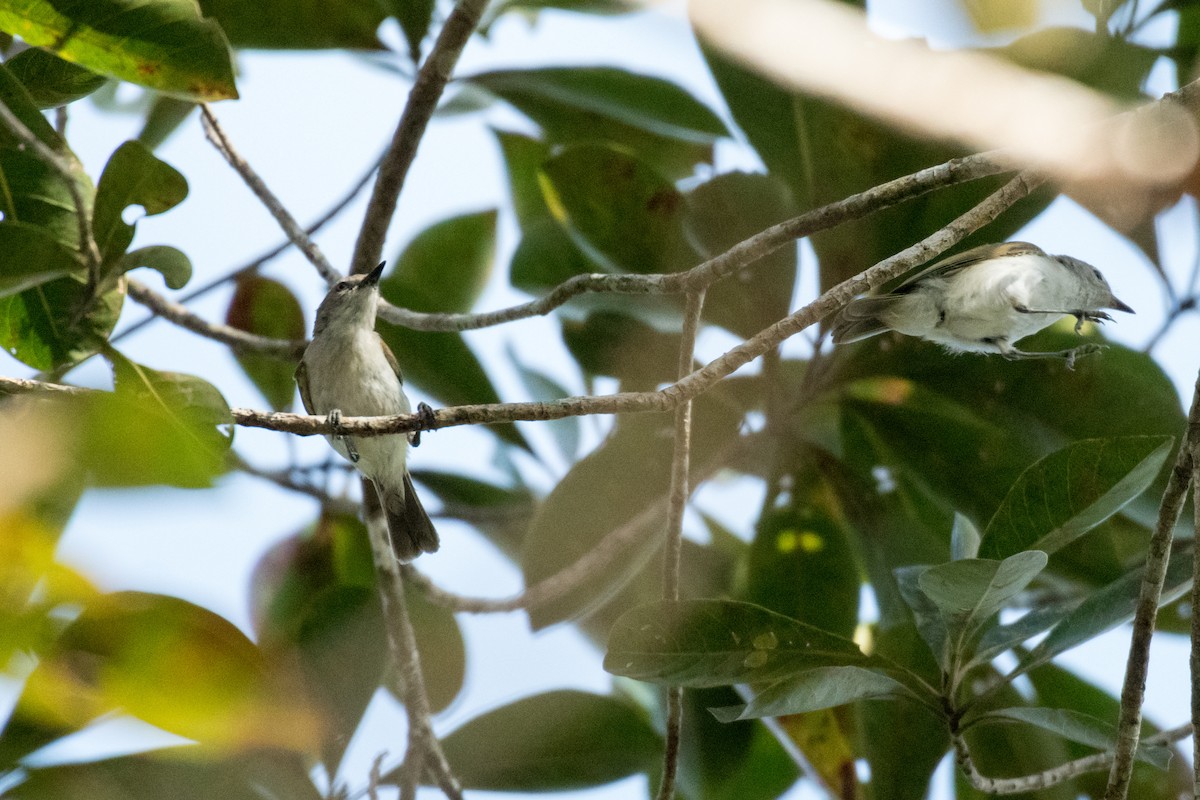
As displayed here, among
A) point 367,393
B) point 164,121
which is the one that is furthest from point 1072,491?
point 164,121

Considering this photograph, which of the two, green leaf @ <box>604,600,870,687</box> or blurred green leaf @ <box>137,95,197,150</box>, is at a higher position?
blurred green leaf @ <box>137,95,197,150</box>

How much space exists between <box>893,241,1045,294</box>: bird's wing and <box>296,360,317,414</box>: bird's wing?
2.18m

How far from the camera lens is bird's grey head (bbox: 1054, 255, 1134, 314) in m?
3.38

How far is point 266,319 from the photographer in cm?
425

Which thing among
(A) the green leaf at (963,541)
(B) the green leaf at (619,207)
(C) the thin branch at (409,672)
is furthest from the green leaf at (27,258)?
(A) the green leaf at (963,541)

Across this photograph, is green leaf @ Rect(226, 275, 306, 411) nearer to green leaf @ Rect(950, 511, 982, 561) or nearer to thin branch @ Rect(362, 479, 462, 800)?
thin branch @ Rect(362, 479, 462, 800)

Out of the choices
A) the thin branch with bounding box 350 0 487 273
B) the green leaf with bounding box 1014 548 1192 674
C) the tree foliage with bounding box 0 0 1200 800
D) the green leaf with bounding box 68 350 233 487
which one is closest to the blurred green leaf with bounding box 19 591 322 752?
the tree foliage with bounding box 0 0 1200 800

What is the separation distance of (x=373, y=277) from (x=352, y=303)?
0.24m

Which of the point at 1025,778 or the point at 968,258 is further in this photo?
the point at 968,258

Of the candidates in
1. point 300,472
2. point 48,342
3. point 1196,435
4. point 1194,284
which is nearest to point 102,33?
point 48,342

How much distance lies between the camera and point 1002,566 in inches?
82.4

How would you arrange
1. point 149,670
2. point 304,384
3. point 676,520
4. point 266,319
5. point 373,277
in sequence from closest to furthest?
point 149,670
point 676,520
point 373,277
point 304,384
point 266,319

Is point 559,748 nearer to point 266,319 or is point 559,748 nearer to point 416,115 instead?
point 416,115

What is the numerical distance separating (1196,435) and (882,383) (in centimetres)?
166
